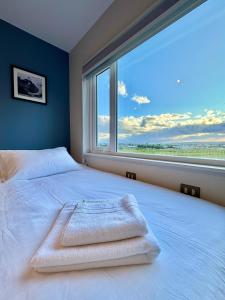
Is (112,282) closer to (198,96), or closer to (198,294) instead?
(198,294)

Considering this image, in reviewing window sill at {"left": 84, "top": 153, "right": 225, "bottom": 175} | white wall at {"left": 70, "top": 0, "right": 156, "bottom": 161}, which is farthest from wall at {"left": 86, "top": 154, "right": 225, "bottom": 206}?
white wall at {"left": 70, "top": 0, "right": 156, "bottom": 161}

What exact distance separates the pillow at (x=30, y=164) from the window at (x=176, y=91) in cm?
61

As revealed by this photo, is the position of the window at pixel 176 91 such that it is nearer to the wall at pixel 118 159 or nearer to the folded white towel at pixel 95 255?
the wall at pixel 118 159

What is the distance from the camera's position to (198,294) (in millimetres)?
335

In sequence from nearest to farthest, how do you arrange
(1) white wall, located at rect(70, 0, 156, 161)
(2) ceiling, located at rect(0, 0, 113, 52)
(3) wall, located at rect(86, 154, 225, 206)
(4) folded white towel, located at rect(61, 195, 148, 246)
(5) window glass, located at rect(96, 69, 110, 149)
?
(4) folded white towel, located at rect(61, 195, 148, 246) → (3) wall, located at rect(86, 154, 225, 206) → (1) white wall, located at rect(70, 0, 156, 161) → (2) ceiling, located at rect(0, 0, 113, 52) → (5) window glass, located at rect(96, 69, 110, 149)

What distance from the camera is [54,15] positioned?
1.67 m

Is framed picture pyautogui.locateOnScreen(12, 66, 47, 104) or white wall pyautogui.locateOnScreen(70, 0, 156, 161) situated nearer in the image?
white wall pyautogui.locateOnScreen(70, 0, 156, 161)

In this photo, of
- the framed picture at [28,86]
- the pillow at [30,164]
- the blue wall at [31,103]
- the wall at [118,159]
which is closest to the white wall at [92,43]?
the wall at [118,159]

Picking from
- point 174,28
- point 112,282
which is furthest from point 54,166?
point 174,28

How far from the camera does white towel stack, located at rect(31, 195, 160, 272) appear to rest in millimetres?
387

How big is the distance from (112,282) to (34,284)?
174mm

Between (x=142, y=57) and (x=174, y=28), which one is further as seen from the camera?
(x=142, y=57)

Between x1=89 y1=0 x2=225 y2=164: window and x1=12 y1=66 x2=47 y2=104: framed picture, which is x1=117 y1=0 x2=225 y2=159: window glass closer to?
x1=89 y1=0 x2=225 y2=164: window

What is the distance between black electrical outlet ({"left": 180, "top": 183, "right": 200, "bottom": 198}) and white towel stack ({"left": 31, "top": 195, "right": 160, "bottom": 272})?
618 mm
